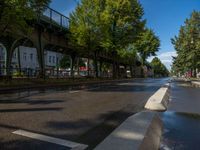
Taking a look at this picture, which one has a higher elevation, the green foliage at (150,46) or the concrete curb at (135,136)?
the green foliage at (150,46)

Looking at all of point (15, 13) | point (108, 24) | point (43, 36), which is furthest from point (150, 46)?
point (15, 13)

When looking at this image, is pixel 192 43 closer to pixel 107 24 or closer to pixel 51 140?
pixel 107 24

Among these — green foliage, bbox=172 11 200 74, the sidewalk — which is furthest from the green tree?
the sidewalk

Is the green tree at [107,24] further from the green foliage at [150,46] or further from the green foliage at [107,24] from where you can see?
the green foliage at [150,46]

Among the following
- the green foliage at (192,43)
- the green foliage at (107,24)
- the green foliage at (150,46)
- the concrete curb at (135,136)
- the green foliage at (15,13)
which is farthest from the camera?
the green foliage at (150,46)

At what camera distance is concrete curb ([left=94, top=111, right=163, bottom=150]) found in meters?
5.11

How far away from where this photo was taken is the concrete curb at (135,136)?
16.8 ft

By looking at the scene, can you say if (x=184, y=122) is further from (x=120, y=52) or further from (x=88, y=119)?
(x=120, y=52)

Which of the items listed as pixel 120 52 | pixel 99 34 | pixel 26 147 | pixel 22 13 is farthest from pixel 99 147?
pixel 120 52

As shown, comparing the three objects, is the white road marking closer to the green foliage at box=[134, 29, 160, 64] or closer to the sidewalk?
the sidewalk

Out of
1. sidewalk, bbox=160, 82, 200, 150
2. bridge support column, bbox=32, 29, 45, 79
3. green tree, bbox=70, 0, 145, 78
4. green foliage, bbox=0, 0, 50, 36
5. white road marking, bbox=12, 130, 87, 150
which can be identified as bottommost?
sidewalk, bbox=160, 82, 200, 150

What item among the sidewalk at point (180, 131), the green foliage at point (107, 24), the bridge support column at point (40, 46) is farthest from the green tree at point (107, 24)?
the sidewalk at point (180, 131)

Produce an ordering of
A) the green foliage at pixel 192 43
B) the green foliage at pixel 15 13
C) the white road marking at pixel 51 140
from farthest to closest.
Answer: the green foliage at pixel 192 43 < the green foliage at pixel 15 13 < the white road marking at pixel 51 140

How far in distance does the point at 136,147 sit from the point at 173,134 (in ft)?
6.63
